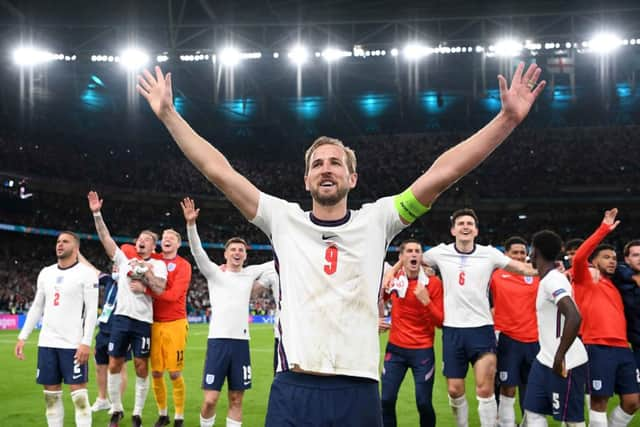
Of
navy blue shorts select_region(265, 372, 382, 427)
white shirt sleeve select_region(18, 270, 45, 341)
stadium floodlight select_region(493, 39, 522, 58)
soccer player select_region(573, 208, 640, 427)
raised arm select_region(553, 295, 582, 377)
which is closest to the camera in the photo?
navy blue shorts select_region(265, 372, 382, 427)

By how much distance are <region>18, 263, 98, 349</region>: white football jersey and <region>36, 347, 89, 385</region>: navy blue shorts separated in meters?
0.07

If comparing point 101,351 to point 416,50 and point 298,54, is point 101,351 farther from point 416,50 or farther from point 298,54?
point 416,50

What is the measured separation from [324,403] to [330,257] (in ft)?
2.06

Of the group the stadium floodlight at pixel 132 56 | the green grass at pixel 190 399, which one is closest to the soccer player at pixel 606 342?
the green grass at pixel 190 399

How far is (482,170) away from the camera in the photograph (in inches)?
1706

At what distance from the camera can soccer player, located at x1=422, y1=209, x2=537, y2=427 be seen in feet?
22.2

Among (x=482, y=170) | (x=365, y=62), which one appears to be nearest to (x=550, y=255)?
(x=365, y=62)

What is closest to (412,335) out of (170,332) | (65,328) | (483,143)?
(170,332)

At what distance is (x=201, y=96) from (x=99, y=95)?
6.48 meters

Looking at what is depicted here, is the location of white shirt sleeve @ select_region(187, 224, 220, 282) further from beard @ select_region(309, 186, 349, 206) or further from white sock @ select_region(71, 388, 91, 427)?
beard @ select_region(309, 186, 349, 206)

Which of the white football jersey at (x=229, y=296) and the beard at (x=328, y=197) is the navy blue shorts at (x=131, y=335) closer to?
the white football jersey at (x=229, y=296)

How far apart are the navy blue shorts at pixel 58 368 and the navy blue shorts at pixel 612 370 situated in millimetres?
5248

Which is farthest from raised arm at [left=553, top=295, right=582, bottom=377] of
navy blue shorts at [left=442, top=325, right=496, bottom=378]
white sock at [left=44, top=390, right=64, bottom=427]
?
white sock at [left=44, top=390, right=64, bottom=427]

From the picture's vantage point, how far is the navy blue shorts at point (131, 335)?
26.6 feet
